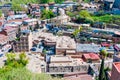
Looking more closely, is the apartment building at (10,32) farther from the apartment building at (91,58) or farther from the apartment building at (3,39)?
the apartment building at (91,58)

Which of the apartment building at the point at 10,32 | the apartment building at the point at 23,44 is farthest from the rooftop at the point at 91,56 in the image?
the apartment building at the point at 10,32

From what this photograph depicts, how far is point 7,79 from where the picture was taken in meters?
8.79

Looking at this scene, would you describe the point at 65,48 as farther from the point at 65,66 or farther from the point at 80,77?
the point at 80,77

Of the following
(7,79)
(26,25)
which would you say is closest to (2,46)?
(26,25)

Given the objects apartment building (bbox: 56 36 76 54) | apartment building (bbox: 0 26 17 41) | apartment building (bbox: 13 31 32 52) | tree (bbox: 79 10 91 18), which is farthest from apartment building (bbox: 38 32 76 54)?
tree (bbox: 79 10 91 18)

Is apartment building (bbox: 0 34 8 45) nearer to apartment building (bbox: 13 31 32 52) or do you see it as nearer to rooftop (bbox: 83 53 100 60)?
apartment building (bbox: 13 31 32 52)

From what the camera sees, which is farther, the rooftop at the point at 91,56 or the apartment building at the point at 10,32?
the apartment building at the point at 10,32

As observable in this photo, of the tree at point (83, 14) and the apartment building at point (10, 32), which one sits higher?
the tree at point (83, 14)

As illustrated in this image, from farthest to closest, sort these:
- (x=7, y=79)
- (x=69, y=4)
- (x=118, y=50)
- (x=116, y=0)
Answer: (x=69, y=4)
(x=116, y=0)
(x=118, y=50)
(x=7, y=79)

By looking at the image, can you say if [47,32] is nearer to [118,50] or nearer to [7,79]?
[118,50]

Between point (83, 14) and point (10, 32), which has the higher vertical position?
point (83, 14)

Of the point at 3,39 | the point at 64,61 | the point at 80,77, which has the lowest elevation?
the point at 80,77

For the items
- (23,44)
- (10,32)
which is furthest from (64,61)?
(10,32)

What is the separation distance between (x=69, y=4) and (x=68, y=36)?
41.1ft
